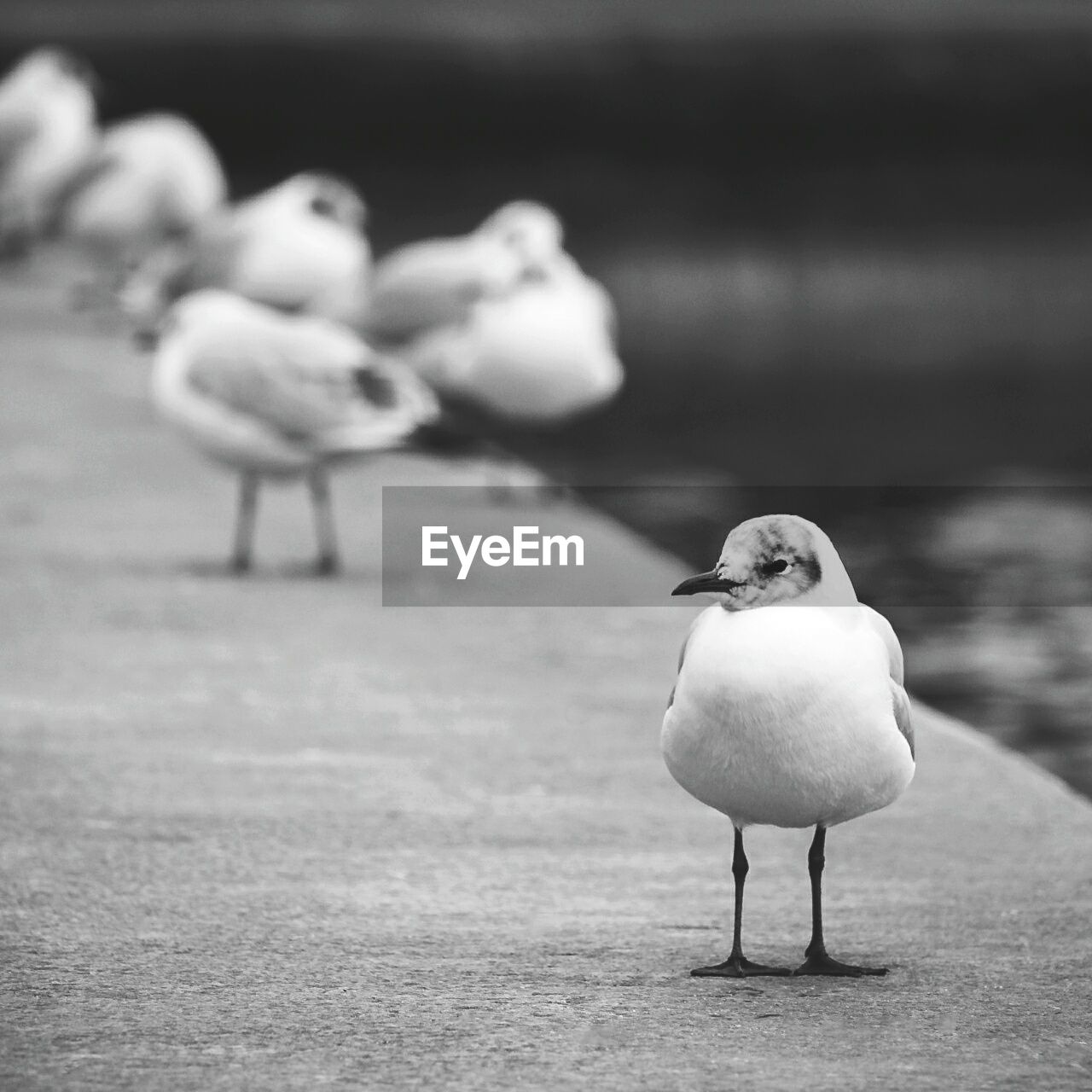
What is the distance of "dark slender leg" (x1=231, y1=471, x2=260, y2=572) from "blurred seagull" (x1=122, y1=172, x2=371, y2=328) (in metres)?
3.52

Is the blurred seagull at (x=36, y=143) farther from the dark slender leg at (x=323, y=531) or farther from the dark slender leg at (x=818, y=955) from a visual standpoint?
the dark slender leg at (x=818, y=955)

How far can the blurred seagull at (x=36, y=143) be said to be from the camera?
1603cm

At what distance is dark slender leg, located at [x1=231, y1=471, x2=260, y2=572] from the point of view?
7918 millimetres

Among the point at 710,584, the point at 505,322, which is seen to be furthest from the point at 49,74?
the point at 710,584

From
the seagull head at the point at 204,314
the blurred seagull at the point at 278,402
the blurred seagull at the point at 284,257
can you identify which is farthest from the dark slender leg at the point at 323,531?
the blurred seagull at the point at 284,257

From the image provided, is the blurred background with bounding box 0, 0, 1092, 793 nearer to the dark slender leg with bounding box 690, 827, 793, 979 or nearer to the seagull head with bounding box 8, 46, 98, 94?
the dark slender leg with bounding box 690, 827, 793, 979

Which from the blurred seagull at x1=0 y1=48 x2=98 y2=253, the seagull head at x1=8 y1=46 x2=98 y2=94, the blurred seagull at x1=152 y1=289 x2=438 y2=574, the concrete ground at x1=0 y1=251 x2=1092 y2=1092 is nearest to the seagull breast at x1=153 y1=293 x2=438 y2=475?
the blurred seagull at x1=152 y1=289 x2=438 y2=574

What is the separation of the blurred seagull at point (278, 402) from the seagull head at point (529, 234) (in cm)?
195

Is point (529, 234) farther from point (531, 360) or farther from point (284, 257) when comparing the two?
point (284, 257)

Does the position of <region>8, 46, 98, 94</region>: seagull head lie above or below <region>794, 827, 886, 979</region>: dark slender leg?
above

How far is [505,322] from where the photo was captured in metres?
9.52

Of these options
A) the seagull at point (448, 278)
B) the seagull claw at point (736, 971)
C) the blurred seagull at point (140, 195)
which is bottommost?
the seagull claw at point (736, 971)

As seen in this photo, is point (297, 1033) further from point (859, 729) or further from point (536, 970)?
point (859, 729)

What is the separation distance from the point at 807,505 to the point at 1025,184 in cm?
1590
